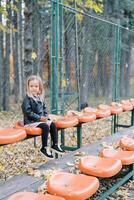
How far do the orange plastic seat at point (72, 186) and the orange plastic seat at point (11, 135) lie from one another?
2.90ft

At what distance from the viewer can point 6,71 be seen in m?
13.1

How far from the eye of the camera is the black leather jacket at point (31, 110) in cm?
467

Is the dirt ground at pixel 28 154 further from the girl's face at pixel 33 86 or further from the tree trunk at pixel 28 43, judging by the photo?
the tree trunk at pixel 28 43

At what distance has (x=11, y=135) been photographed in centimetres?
381

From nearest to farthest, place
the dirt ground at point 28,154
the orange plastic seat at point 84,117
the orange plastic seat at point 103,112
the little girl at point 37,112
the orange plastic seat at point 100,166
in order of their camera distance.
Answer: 1. the orange plastic seat at point 100,166
2. the little girl at point 37,112
3. the dirt ground at point 28,154
4. the orange plastic seat at point 84,117
5. the orange plastic seat at point 103,112

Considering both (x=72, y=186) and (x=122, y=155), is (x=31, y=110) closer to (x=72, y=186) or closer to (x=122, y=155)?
(x=122, y=155)

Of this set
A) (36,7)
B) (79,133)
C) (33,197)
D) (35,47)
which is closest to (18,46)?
(35,47)

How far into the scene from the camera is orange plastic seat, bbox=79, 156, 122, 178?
3188mm

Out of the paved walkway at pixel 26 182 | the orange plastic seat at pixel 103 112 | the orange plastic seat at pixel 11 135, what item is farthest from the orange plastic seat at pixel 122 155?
the orange plastic seat at pixel 103 112

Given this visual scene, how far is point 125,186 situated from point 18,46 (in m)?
11.9

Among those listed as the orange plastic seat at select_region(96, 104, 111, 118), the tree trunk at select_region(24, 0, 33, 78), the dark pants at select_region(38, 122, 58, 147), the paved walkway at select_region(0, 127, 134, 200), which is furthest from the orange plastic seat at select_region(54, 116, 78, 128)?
the tree trunk at select_region(24, 0, 33, 78)

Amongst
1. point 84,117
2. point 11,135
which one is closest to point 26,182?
point 11,135

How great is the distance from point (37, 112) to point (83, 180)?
6.82 feet

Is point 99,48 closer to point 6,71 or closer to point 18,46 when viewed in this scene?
point 6,71
